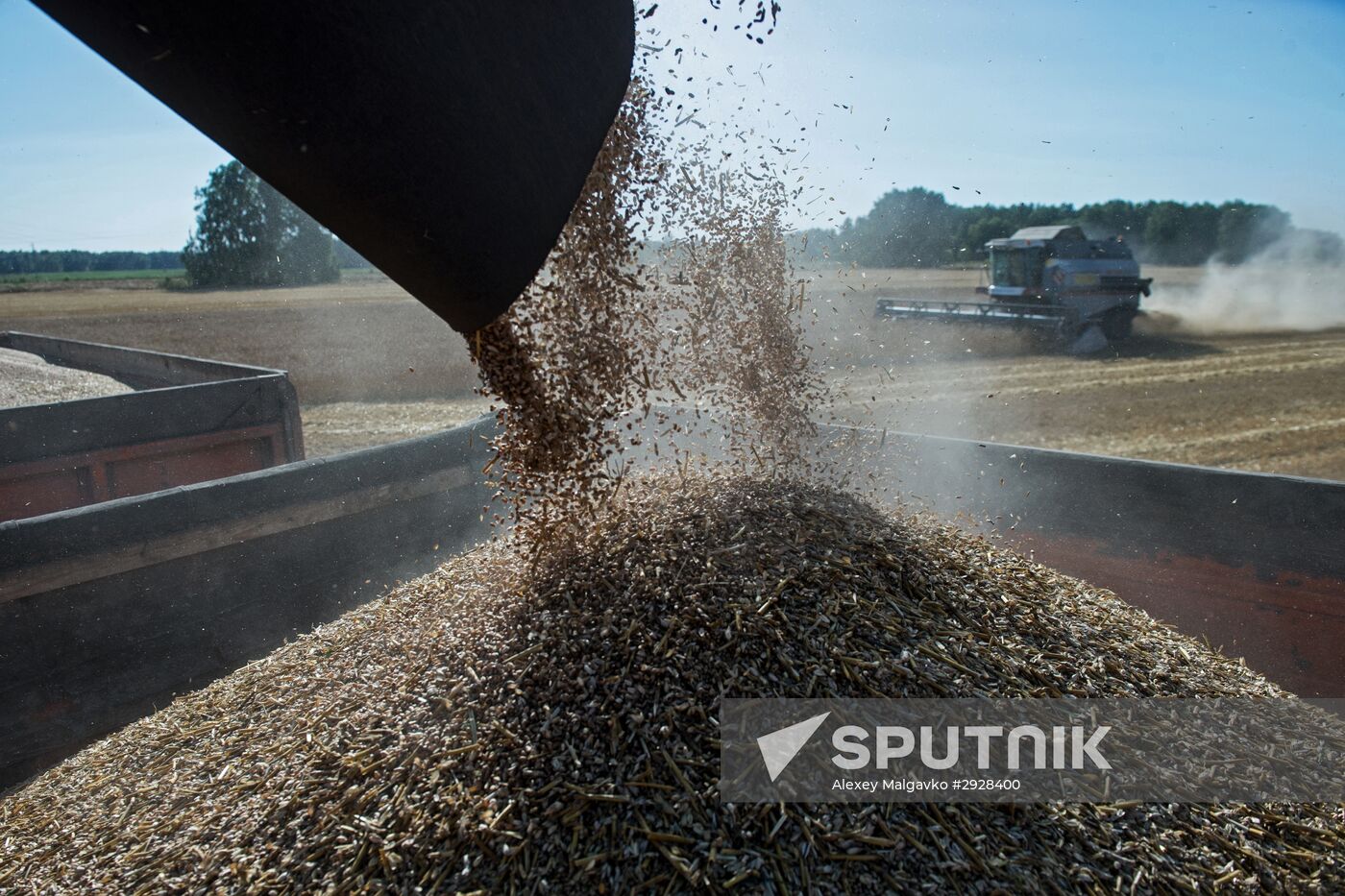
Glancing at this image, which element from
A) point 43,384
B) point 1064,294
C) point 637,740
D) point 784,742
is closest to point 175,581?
point 637,740

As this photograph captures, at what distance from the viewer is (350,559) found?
3344mm

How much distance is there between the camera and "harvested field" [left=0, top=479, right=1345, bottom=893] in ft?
5.11

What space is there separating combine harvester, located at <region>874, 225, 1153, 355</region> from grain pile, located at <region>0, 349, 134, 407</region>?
41.0 feet

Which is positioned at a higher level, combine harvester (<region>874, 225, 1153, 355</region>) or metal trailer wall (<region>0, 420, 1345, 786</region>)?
combine harvester (<region>874, 225, 1153, 355</region>)

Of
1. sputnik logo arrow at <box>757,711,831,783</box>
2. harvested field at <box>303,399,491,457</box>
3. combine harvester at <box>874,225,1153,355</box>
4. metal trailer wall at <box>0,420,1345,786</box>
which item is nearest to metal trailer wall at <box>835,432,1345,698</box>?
metal trailer wall at <box>0,420,1345,786</box>

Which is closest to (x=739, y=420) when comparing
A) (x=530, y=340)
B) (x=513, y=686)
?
(x=530, y=340)

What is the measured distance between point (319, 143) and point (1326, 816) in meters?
2.59

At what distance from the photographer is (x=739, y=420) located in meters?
3.12

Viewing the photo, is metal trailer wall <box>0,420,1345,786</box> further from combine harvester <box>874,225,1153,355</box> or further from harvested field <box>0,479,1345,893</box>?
combine harvester <box>874,225,1153,355</box>

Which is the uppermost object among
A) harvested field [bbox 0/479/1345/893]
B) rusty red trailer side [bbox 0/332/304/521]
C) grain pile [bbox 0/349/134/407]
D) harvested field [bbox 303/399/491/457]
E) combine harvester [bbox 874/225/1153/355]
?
combine harvester [bbox 874/225/1153/355]

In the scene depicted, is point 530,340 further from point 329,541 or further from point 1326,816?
point 1326,816

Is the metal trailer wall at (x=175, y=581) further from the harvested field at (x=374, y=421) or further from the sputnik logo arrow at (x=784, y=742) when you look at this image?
the harvested field at (x=374, y=421)

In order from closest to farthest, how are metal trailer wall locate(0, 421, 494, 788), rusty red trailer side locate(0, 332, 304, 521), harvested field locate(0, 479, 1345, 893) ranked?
harvested field locate(0, 479, 1345, 893)
metal trailer wall locate(0, 421, 494, 788)
rusty red trailer side locate(0, 332, 304, 521)

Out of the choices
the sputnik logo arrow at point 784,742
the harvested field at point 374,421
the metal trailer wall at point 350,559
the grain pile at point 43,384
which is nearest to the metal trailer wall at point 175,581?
the metal trailer wall at point 350,559
